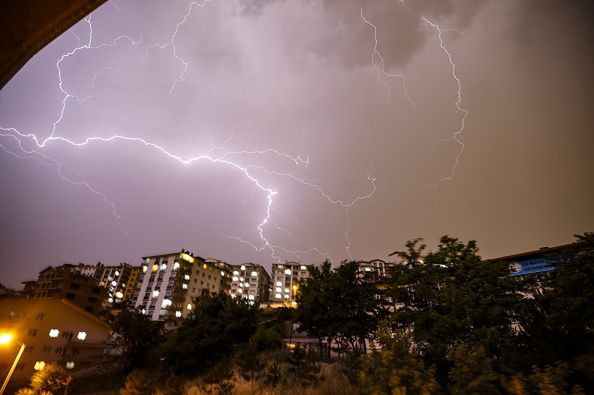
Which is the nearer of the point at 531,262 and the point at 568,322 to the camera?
the point at 568,322

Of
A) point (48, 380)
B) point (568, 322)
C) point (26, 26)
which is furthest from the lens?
point (48, 380)

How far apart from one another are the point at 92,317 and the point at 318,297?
124 feet

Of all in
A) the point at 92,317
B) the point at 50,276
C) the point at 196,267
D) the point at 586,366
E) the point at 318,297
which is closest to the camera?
the point at 586,366

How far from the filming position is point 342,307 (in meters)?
18.9

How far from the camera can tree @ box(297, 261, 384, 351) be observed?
18.0 metres

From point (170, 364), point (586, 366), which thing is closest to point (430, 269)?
point (586, 366)

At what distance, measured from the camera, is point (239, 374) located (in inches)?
642

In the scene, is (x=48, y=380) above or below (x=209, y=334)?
below

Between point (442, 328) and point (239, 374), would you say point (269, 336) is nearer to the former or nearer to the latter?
point (239, 374)

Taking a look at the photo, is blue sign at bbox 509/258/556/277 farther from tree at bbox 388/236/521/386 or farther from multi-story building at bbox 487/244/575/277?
tree at bbox 388/236/521/386

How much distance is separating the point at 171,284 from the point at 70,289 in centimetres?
2291

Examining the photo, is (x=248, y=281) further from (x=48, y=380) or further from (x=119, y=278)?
(x=48, y=380)

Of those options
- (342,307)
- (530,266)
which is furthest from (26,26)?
(530,266)

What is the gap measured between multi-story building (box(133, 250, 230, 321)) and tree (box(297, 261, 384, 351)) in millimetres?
68425
